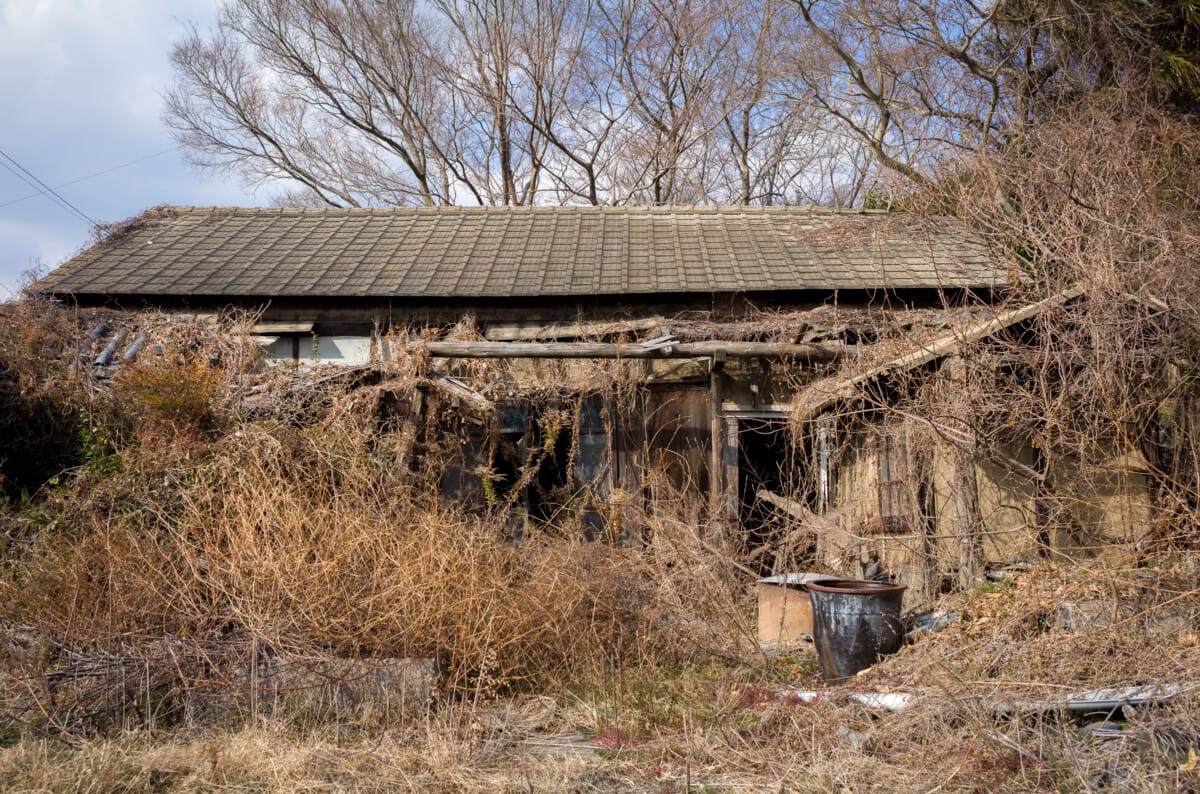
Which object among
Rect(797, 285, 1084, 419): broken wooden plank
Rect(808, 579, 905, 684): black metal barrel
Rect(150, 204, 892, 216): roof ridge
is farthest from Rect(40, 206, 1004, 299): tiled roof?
Rect(808, 579, 905, 684): black metal barrel

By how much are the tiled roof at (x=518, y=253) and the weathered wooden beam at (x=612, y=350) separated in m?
1.35

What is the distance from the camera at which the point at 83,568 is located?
5.78 m

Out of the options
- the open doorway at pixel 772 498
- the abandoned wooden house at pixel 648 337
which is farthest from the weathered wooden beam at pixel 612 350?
the open doorway at pixel 772 498

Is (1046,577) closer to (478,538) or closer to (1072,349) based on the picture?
(1072,349)

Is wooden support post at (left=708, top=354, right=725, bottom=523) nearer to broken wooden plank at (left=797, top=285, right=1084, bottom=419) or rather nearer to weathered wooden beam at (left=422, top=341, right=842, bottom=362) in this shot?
weathered wooden beam at (left=422, top=341, right=842, bottom=362)

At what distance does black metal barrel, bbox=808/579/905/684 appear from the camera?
5.77 meters

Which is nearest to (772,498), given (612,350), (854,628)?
(612,350)

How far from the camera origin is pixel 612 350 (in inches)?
344

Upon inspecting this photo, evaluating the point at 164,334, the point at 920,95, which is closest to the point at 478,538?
the point at 164,334

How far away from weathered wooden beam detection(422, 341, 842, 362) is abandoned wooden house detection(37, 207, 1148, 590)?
0.07 feet

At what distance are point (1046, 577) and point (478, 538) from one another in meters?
3.98

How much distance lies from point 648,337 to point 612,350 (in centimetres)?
137

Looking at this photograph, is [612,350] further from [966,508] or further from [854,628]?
[854,628]

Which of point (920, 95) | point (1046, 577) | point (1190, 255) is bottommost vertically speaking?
point (1046, 577)
